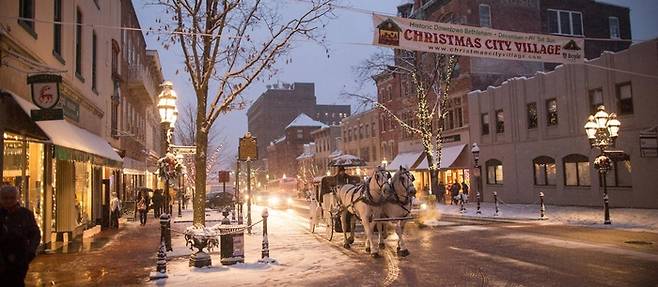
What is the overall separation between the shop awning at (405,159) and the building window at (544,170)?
13.3m

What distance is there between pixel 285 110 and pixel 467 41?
137m

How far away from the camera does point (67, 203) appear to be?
18.0m

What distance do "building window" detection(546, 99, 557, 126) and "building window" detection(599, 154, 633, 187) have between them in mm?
5256

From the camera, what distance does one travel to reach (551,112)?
107 ft

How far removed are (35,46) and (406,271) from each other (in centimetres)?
1062

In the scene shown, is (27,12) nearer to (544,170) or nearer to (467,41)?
(467,41)

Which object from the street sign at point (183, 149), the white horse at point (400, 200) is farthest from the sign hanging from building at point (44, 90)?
the street sign at point (183, 149)

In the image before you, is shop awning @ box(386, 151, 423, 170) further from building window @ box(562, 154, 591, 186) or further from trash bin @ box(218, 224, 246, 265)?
trash bin @ box(218, 224, 246, 265)

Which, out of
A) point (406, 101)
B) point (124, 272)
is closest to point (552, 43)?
point (124, 272)

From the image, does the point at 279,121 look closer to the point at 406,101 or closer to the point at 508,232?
the point at 406,101

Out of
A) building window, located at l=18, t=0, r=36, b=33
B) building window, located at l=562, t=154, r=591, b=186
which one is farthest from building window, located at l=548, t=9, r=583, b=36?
building window, located at l=18, t=0, r=36, b=33

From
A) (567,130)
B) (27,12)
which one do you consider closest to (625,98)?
(567,130)

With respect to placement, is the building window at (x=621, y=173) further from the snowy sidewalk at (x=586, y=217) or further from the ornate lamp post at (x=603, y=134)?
the ornate lamp post at (x=603, y=134)

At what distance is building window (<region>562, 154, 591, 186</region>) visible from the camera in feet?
98.6
